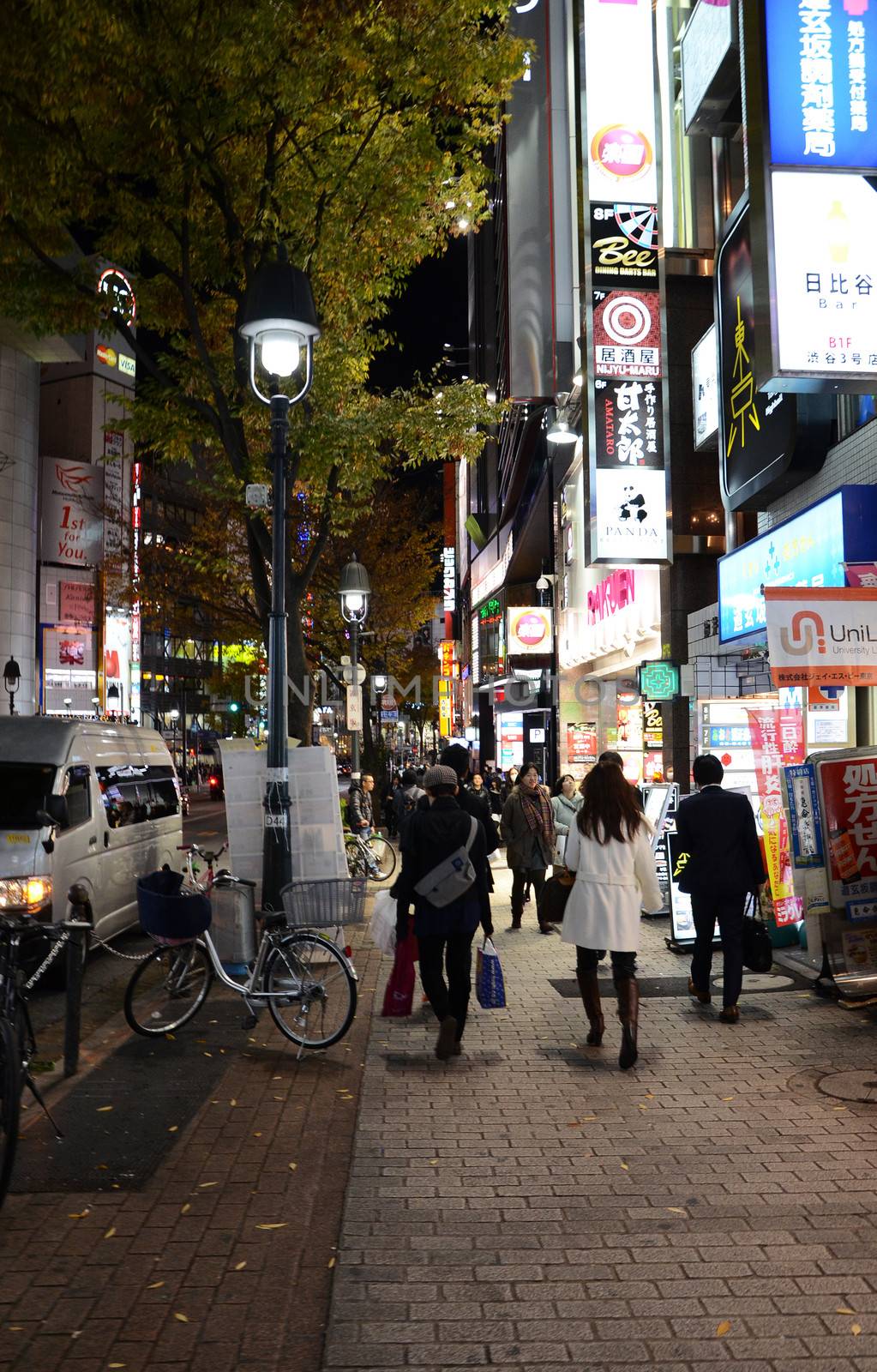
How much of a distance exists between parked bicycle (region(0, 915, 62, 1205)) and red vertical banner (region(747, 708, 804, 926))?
6.26 metres

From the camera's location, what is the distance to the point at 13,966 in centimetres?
577

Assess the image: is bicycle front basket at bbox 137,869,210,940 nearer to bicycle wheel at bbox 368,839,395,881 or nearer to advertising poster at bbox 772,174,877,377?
advertising poster at bbox 772,174,877,377

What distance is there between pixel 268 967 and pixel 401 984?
955mm

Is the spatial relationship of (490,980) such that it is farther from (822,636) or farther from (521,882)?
(521,882)

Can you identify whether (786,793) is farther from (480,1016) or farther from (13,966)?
(13,966)

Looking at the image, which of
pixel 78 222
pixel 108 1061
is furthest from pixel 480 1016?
pixel 78 222

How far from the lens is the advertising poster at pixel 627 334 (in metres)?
18.3

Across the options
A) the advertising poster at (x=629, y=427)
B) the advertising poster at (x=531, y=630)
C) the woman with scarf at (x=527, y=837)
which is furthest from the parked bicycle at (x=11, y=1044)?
the advertising poster at (x=531, y=630)

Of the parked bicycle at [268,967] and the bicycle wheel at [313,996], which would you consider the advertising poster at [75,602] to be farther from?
the bicycle wheel at [313,996]

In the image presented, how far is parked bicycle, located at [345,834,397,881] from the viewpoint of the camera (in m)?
18.0

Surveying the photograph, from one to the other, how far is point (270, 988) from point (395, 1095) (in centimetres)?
143

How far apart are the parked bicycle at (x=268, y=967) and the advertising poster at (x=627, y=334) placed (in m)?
12.5

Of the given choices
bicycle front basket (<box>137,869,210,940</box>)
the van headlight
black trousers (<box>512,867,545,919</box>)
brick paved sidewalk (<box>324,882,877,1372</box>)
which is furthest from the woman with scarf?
bicycle front basket (<box>137,869,210,940</box>)

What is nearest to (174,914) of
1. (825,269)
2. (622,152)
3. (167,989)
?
(167,989)
